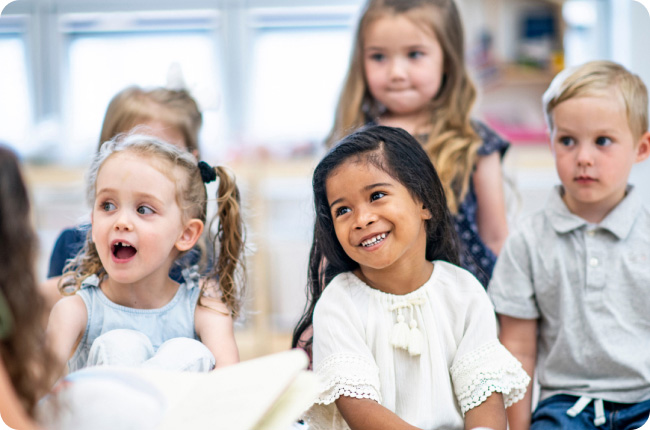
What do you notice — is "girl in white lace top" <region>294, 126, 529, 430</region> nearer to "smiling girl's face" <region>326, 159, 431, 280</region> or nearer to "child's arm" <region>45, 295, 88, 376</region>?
"smiling girl's face" <region>326, 159, 431, 280</region>

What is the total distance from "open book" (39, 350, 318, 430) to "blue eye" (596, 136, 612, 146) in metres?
0.63

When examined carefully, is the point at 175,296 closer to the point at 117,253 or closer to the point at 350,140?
the point at 117,253

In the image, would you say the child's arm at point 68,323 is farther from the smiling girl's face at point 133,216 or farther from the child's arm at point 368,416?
the child's arm at point 368,416

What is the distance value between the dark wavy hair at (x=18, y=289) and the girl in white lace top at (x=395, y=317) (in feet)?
1.31

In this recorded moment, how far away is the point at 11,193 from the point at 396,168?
0.52 meters

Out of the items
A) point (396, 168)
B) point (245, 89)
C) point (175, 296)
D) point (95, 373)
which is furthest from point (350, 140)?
point (245, 89)

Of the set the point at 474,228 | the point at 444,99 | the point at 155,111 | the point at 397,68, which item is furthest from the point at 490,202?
the point at 155,111

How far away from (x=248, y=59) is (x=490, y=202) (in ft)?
7.80

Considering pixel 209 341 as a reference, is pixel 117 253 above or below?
above

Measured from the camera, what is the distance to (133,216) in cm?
100

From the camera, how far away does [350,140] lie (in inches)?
39.3

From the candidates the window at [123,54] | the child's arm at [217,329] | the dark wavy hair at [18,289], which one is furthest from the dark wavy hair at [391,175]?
the window at [123,54]

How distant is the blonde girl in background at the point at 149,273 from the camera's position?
0.98m

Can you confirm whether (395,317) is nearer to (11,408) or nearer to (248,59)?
(11,408)
